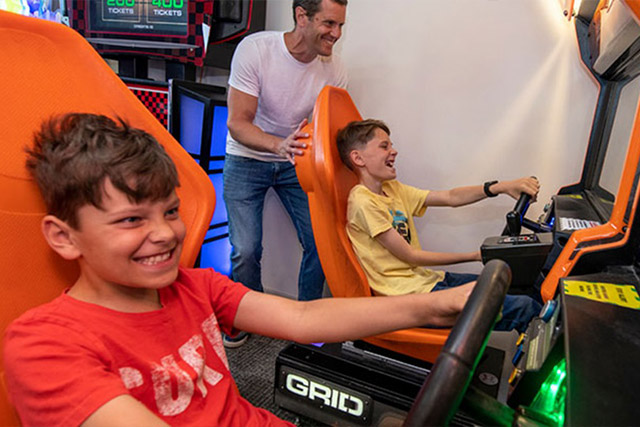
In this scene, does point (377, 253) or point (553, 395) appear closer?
point (553, 395)

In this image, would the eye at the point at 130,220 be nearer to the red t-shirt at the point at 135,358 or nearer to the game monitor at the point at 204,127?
the red t-shirt at the point at 135,358

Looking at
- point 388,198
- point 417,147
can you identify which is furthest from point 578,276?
point 417,147

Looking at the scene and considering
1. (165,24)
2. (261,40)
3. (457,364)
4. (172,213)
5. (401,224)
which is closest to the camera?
(457,364)

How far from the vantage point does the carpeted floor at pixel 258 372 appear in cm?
177

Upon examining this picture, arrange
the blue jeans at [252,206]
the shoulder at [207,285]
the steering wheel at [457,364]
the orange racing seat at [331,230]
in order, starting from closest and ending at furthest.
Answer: the steering wheel at [457,364]
the shoulder at [207,285]
the orange racing seat at [331,230]
the blue jeans at [252,206]

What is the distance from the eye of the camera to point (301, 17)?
1896 mm

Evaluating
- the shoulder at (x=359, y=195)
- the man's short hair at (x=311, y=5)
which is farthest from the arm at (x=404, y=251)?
the man's short hair at (x=311, y=5)

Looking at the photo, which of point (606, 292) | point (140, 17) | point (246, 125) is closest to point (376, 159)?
point (246, 125)

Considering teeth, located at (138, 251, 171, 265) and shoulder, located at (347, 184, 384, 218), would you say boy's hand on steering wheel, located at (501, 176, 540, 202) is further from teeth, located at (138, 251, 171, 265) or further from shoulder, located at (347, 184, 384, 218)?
teeth, located at (138, 251, 171, 265)

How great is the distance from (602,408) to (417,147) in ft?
5.94

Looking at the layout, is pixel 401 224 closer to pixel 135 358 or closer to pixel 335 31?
pixel 335 31

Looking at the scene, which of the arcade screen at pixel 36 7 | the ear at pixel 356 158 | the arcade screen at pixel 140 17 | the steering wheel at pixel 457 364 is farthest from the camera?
the arcade screen at pixel 36 7

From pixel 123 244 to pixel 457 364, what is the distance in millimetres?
539

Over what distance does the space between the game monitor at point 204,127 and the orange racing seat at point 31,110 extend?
3.98 feet
